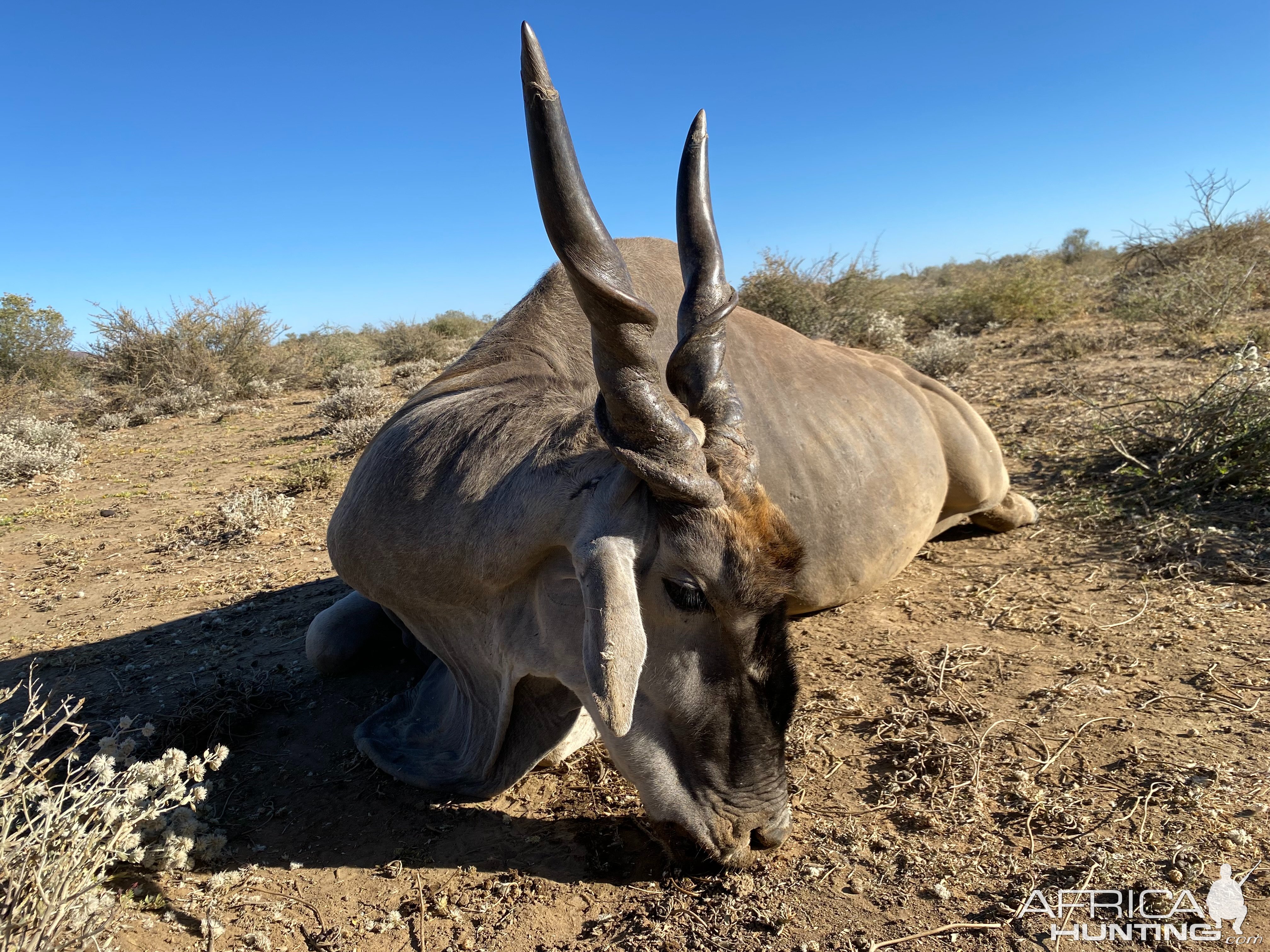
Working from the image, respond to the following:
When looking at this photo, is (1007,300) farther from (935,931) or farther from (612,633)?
(612,633)

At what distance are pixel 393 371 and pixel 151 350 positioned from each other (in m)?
5.28

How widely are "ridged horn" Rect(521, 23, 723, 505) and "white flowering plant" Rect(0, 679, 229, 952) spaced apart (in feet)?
5.50

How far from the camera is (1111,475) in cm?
600

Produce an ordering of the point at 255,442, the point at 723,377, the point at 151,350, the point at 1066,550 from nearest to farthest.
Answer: the point at 723,377 → the point at 1066,550 → the point at 255,442 → the point at 151,350

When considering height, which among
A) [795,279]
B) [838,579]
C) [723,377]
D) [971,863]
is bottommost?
[971,863]

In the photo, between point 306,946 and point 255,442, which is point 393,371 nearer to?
point 255,442

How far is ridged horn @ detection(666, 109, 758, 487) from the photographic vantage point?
2.60 m

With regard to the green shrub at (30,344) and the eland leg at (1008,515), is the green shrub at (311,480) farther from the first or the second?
the green shrub at (30,344)

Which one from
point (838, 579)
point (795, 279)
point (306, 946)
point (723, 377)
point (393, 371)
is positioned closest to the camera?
point (306, 946)

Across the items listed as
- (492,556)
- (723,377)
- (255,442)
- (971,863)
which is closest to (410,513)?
(492,556)

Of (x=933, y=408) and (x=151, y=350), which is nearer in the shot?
(x=933, y=408)

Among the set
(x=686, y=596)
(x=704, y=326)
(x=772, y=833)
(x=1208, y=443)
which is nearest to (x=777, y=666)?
(x=686, y=596)

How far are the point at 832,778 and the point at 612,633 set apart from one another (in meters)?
1.42

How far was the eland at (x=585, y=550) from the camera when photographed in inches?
90.7
